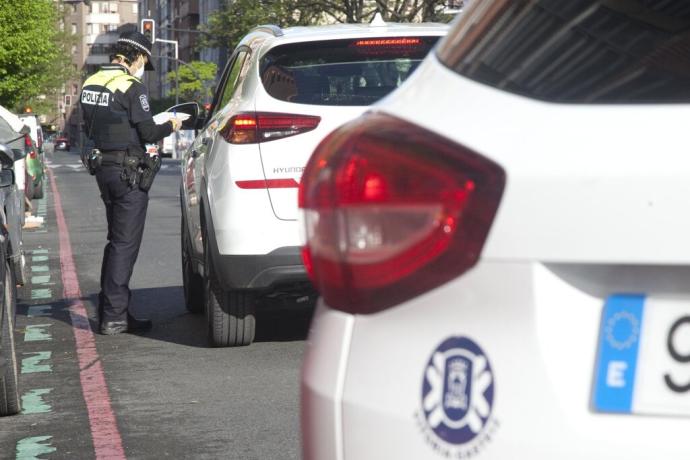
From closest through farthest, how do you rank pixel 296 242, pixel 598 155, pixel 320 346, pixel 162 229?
pixel 598 155, pixel 320 346, pixel 296 242, pixel 162 229

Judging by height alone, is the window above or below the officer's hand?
above

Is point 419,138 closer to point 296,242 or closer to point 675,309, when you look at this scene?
point 675,309

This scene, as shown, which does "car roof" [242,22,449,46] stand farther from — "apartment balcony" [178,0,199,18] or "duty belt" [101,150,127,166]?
"apartment balcony" [178,0,199,18]

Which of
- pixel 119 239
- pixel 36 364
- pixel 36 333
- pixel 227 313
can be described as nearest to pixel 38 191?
pixel 36 333

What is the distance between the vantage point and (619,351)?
2.32 metres

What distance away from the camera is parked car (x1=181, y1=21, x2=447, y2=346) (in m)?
7.84

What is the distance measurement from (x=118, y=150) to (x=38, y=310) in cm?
205

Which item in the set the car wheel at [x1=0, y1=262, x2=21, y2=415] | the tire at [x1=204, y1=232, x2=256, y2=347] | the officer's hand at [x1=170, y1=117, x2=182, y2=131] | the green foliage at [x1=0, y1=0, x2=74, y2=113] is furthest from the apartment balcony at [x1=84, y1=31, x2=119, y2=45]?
the car wheel at [x1=0, y1=262, x2=21, y2=415]

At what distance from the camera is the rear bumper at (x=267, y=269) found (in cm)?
785

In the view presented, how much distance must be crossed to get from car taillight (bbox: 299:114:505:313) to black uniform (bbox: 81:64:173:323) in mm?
6770

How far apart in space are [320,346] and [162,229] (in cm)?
1679

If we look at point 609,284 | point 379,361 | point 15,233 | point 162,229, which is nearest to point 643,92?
point 609,284

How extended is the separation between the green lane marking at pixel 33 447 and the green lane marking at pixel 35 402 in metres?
0.62

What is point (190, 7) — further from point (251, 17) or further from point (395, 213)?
point (395, 213)
